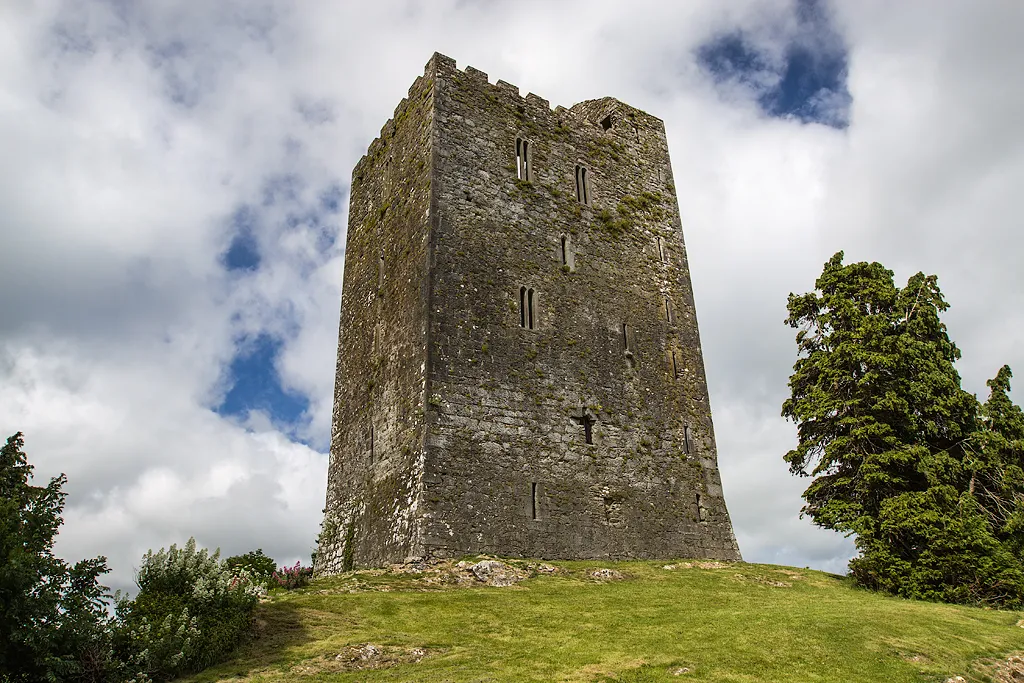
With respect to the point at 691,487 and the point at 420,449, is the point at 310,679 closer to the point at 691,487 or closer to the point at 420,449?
the point at 420,449

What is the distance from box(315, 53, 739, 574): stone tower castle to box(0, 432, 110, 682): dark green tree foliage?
28.2 ft

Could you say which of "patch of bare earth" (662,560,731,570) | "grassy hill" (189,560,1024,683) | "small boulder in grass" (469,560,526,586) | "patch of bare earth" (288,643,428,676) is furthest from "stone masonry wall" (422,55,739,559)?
"patch of bare earth" (288,643,428,676)

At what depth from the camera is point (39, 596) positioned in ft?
29.2

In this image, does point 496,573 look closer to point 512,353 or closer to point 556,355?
point 512,353

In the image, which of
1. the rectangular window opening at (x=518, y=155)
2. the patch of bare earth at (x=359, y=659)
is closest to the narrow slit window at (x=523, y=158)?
the rectangular window opening at (x=518, y=155)

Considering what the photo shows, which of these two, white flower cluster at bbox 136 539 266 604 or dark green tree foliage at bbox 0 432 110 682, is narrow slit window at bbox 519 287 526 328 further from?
dark green tree foliage at bbox 0 432 110 682

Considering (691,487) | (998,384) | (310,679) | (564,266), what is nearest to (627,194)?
(564,266)

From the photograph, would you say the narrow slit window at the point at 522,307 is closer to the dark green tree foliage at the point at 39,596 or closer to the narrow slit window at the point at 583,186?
the narrow slit window at the point at 583,186

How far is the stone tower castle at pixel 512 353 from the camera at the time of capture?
62.8 feet

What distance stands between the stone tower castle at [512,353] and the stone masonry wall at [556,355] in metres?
0.05

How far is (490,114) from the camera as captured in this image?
23844 mm

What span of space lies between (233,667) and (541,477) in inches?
419

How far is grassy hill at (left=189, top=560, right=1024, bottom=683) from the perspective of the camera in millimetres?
10180

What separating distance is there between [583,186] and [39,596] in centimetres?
1976
